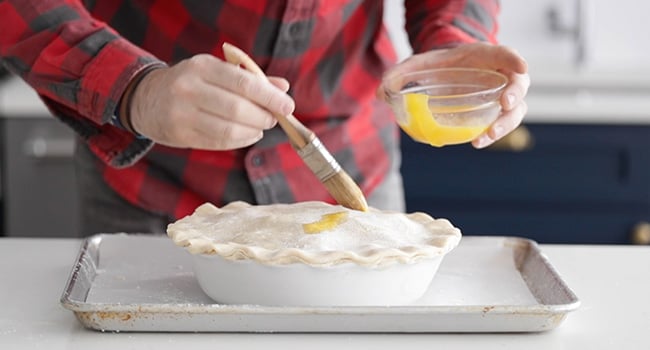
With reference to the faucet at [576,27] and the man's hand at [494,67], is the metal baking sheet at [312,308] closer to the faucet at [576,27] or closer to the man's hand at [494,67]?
the man's hand at [494,67]

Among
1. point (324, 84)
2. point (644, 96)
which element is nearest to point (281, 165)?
point (324, 84)

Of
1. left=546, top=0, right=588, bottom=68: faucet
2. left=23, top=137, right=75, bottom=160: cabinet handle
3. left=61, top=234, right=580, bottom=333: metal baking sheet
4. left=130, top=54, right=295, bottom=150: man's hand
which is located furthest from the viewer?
left=546, top=0, right=588, bottom=68: faucet

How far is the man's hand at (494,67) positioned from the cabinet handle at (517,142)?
3.63ft

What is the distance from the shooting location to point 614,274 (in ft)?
4.46

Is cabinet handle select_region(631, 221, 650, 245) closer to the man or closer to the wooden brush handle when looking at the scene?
the man

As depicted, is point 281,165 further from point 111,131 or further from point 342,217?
point 342,217

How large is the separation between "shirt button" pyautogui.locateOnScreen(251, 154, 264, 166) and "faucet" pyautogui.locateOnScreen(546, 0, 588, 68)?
5.00 feet

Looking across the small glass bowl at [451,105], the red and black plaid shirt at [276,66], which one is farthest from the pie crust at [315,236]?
the red and black plaid shirt at [276,66]

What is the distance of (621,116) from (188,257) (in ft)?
4.76

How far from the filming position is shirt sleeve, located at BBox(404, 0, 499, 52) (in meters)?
1.66

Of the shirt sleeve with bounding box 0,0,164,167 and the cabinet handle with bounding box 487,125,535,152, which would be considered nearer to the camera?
the shirt sleeve with bounding box 0,0,164,167

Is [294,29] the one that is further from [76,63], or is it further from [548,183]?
[548,183]

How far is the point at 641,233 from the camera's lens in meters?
2.59

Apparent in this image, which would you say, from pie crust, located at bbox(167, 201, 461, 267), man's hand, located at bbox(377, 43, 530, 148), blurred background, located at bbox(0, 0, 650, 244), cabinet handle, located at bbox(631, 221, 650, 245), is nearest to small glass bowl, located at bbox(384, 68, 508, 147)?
man's hand, located at bbox(377, 43, 530, 148)
